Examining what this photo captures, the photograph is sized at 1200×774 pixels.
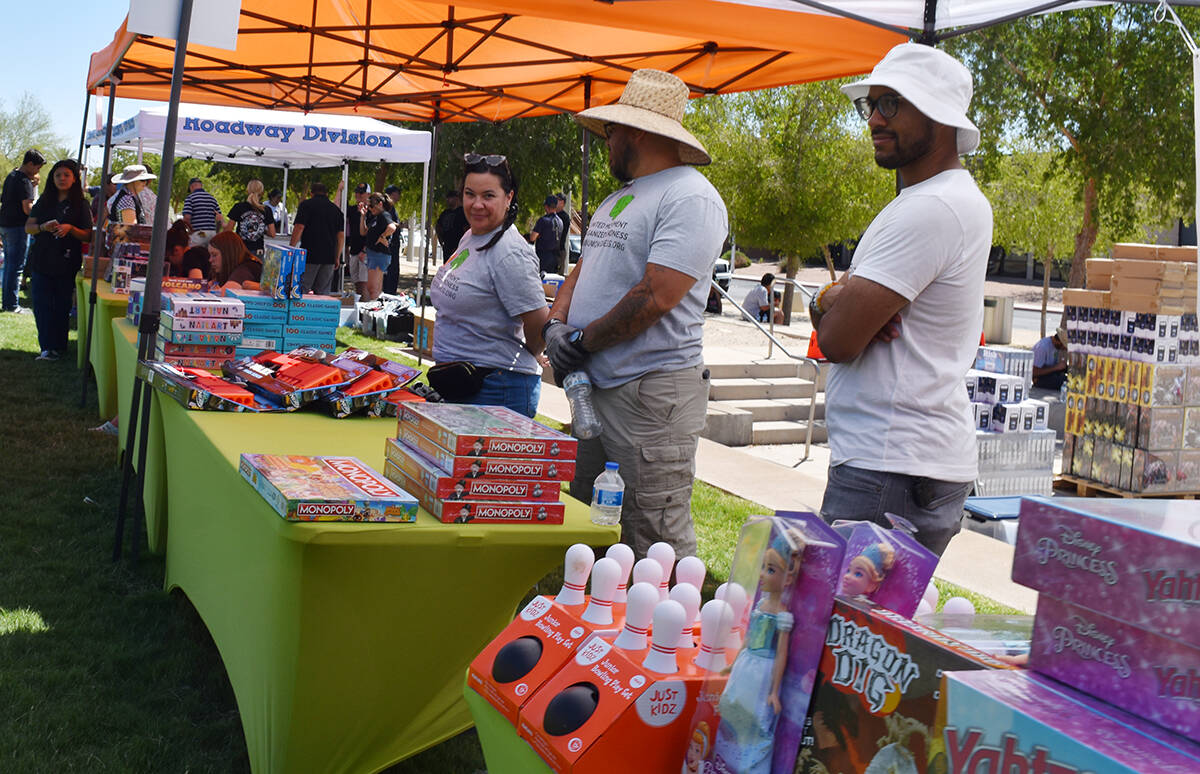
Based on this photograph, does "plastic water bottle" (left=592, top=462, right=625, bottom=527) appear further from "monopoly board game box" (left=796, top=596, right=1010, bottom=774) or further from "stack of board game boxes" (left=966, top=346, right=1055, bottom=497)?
"stack of board game boxes" (left=966, top=346, right=1055, bottom=497)

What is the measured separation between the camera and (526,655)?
189 cm

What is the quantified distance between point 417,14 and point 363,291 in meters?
11.3

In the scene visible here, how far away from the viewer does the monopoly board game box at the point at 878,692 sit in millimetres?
1204

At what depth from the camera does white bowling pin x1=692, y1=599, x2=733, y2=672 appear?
1552 mm

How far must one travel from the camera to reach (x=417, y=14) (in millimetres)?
7141

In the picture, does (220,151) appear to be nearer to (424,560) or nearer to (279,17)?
(279,17)

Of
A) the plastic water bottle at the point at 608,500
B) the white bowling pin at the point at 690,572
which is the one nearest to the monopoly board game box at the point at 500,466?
the plastic water bottle at the point at 608,500

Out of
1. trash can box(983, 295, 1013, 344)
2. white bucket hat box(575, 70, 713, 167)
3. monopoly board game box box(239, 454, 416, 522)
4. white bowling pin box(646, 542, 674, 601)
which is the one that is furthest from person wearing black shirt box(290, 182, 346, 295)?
trash can box(983, 295, 1013, 344)

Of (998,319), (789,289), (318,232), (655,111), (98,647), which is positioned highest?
(789,289)

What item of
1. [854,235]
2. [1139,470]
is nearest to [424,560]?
[1139,470]

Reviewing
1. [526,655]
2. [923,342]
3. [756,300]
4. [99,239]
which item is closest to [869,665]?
[526,655]

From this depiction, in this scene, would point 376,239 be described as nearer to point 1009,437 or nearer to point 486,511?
point 1009,437

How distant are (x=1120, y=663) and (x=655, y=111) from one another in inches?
105

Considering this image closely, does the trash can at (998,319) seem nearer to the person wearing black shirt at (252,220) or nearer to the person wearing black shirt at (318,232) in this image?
the person wearing black shirt at (318,232)
